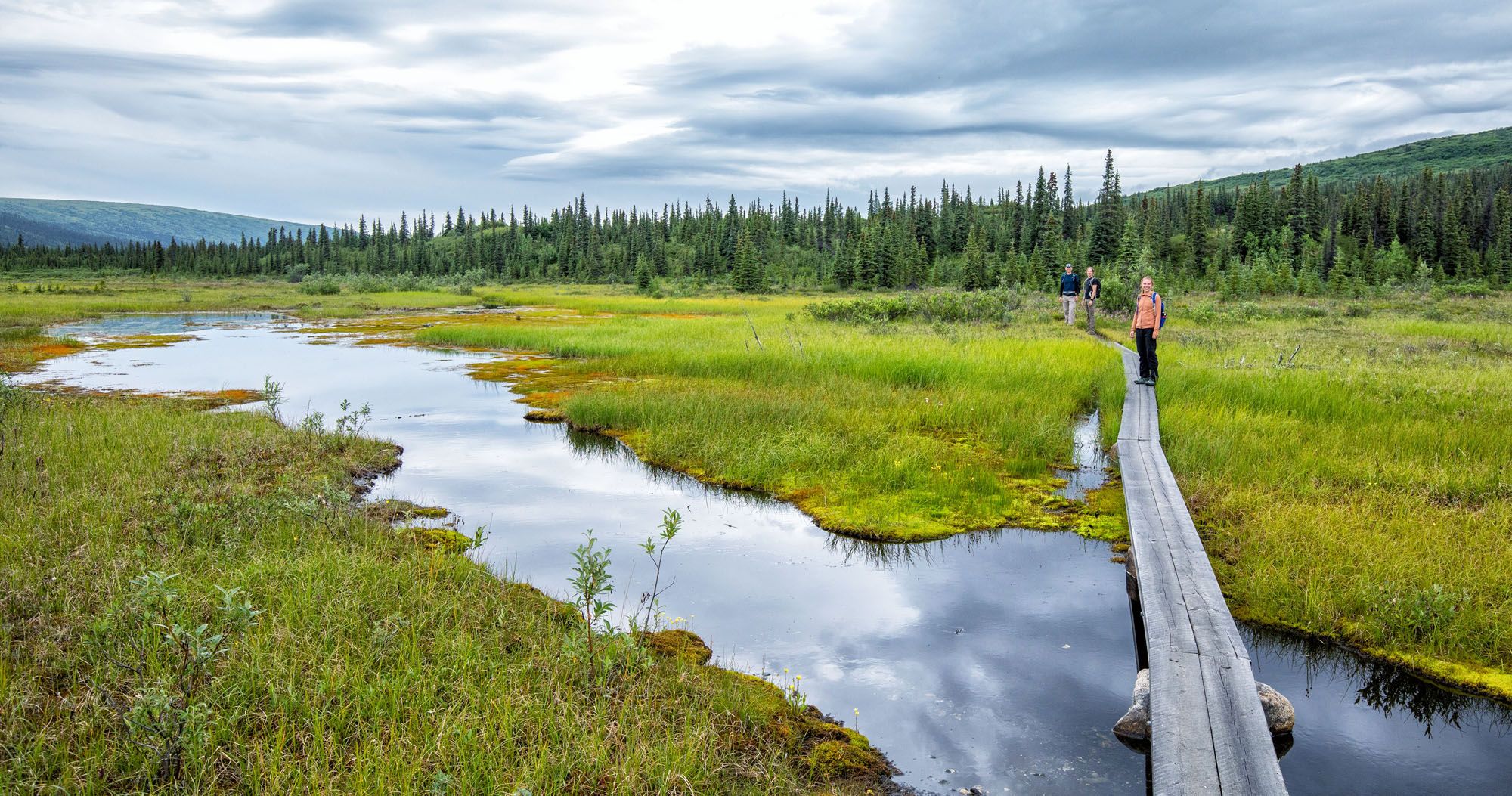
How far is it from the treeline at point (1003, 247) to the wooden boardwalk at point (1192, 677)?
32699 mm

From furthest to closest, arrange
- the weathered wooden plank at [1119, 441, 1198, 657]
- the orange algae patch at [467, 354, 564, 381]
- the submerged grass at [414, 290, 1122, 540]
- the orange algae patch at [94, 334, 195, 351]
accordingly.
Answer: the orange algae patch at [94, 334, 195, 351]
the orange algae patch at [467, 354, 564, 381]
the submerged grass at [414, 290, 1122, 540]
the weathered wooden plank at [1119, 441, 1198, 657]

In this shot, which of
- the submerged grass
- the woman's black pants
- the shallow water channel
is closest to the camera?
the shallow water channel

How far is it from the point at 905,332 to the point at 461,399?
570 inches

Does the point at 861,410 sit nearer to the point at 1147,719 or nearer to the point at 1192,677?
the point at 1147,719

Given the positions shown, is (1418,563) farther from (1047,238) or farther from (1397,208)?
(1397,208)

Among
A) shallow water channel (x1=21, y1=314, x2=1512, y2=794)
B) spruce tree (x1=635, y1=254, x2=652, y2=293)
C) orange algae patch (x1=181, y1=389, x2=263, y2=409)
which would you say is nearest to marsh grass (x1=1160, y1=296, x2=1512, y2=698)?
shallow water channel (x1=21, y1=314, x2=1512, y2=794)

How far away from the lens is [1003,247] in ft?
363

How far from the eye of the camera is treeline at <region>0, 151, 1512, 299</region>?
73.6 metres

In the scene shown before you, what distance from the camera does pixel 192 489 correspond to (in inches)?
385

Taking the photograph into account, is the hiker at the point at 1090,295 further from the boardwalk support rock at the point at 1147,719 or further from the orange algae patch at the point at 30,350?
the orange algae patch at the point at 30,350

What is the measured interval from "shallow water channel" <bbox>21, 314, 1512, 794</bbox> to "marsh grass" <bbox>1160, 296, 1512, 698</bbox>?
56 centimetres

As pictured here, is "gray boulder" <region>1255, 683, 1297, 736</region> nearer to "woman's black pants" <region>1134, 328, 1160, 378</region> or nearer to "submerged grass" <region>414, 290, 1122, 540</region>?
"submerged grass" <region>414, 290, 1122, 540</region>

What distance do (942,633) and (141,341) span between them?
40.2 meters

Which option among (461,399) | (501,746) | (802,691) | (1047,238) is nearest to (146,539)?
(501,746)
